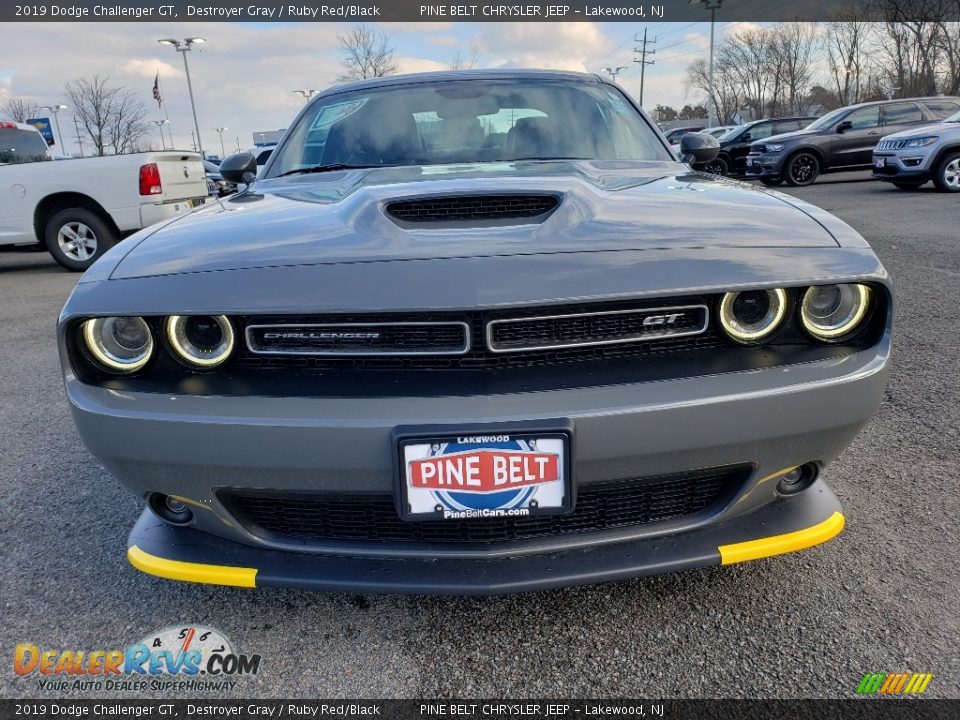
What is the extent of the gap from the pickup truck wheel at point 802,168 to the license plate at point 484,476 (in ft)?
47.4

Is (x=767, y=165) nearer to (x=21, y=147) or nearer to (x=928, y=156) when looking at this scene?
(x=928, y=156)

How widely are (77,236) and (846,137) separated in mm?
13616

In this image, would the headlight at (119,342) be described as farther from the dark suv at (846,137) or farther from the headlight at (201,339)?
the dark suv at (846,137)

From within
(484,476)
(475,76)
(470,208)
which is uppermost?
(475,76)

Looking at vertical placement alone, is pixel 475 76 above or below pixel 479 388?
above

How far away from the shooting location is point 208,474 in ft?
4.96

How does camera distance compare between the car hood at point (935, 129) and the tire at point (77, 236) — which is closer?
the tire at point (77, 236)

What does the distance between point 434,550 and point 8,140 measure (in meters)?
9.16

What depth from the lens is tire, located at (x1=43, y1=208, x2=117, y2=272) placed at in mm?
7988

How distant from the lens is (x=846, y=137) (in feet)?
46.2

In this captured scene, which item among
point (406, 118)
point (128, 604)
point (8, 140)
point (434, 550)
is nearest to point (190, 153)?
point (8, 140)

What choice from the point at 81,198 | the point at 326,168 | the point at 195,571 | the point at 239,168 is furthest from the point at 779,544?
the point at 81,198

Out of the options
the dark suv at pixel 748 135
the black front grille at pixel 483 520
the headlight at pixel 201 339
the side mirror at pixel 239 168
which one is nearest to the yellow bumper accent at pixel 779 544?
the black front grille at pixel 483 520

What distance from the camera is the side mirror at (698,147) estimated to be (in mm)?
3074
